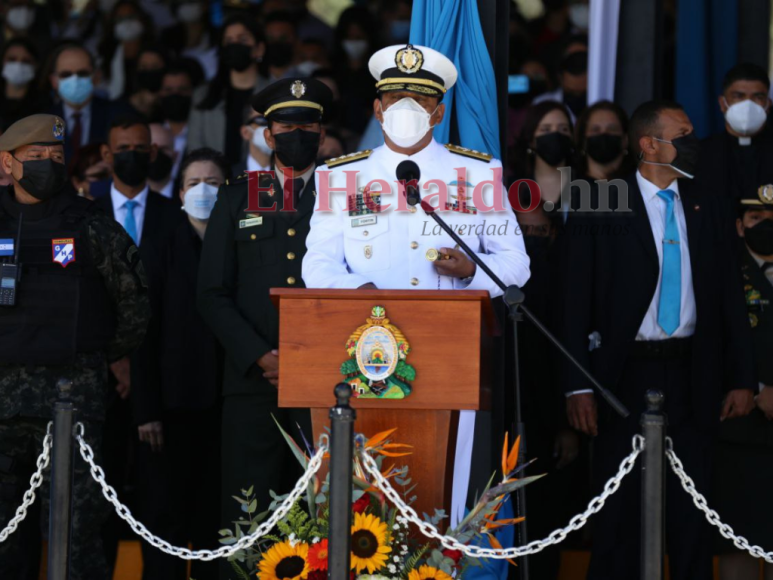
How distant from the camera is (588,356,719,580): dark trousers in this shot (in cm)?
603

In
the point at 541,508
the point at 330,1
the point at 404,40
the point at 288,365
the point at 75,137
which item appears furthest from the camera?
the point at 330,1

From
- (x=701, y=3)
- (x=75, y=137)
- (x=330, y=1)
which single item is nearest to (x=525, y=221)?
(x=701, y=3)

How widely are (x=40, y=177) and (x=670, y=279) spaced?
2.80 meters

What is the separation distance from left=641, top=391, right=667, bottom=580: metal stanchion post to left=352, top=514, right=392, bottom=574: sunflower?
886 mm

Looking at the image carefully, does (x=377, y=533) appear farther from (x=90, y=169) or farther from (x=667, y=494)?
(x=90, y=169)

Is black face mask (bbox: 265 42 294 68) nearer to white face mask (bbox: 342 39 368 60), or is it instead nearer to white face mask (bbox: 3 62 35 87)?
white face mask (bbox: 342 39 368 60)

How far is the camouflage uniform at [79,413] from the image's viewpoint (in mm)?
5684

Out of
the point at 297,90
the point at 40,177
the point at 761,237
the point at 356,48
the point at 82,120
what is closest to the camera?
the point at 40,177

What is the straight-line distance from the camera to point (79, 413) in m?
5.71

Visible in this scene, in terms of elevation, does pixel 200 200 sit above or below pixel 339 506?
above

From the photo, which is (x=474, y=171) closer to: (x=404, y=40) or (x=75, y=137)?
(x=75, y=137)

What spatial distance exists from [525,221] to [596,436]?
4.31ft

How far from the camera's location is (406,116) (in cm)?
542

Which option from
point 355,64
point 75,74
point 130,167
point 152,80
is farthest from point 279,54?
point 130,167
